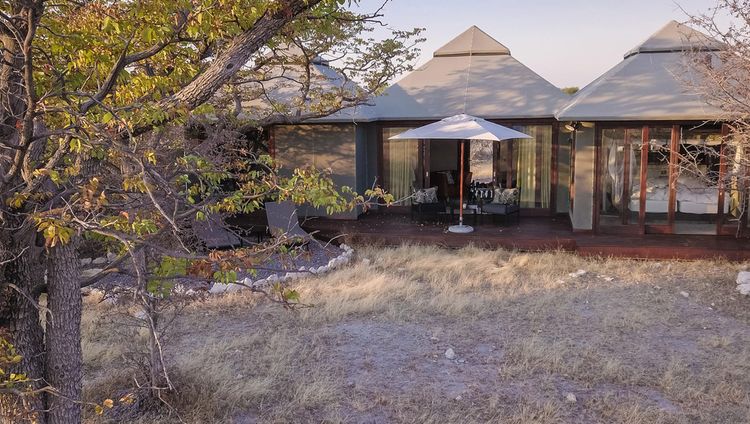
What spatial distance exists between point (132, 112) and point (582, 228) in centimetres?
978

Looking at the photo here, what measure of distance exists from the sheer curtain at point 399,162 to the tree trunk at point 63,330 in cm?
1056

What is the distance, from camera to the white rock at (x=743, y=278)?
321 inches

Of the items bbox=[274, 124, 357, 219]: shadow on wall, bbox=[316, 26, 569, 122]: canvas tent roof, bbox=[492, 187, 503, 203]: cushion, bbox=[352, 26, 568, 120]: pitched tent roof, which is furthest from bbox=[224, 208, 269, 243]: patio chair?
bbox=[492, 187, 503, 203]: cushion

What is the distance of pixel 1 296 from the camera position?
3295 mm

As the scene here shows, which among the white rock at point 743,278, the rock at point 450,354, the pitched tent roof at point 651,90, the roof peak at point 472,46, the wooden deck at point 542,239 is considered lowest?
the rock at point 450,354

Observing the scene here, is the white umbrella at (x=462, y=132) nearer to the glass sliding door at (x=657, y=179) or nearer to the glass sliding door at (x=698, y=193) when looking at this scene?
the glass sliding door at (x=657, y=179)

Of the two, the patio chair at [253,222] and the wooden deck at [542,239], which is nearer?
the wooden deck at [542,239]

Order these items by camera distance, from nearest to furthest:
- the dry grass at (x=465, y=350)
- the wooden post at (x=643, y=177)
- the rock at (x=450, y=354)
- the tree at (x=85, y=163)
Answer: the tree at (x=85, y=163)
the dry grass at (x=465, y=350)
the rock at (x=450, y=354)
the wooden post at (x=643, y=177)

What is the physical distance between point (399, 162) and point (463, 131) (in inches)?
136

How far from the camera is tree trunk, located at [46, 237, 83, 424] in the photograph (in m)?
3.43

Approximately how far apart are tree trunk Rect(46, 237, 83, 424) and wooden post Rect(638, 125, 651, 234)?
31.0 ft

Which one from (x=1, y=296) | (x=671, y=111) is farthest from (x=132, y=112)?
(x=671, y=111)

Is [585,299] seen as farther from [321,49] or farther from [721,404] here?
[321,49]

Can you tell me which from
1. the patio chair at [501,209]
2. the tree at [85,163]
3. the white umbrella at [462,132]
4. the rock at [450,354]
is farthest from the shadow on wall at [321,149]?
the tree at [85,163]
